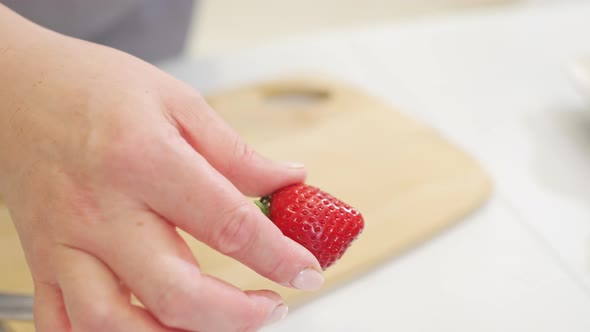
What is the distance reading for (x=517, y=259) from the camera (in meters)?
0.73

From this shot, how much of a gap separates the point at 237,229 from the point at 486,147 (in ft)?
2.03

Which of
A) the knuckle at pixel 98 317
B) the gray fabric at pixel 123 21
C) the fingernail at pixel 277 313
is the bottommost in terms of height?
the knuckle at pixel 98 317

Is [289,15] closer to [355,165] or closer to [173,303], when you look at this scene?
[355,165]

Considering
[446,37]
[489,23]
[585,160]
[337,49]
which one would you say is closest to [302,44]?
[337,49]

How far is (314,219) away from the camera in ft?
1.60

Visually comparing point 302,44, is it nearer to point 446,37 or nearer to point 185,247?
point 446,37

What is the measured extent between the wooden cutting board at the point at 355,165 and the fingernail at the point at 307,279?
0.21 meters

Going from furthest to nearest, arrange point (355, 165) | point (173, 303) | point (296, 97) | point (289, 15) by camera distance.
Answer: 1. point (289, 15)
2. point (296, 97)
3. point (355, 165)
4. point (173, 303)

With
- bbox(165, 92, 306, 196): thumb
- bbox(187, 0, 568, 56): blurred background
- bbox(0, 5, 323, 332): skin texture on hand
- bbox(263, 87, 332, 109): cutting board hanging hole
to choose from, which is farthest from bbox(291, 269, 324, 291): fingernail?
bbox(187, 0, 568, 56): blurred background

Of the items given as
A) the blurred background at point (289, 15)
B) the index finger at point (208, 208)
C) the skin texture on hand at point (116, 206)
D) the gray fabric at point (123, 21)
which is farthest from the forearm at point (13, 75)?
the blurred background at point (289, 15)

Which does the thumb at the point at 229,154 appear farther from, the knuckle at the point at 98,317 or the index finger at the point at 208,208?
the knuckle at the point at 98,317

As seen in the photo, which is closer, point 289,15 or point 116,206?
point 116,206

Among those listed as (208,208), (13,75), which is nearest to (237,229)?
(208,208)

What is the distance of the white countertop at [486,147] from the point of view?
68 cm
